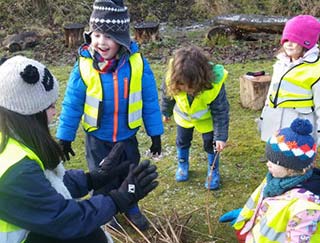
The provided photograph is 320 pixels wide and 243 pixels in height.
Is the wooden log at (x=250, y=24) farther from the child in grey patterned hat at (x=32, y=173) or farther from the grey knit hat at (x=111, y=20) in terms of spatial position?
the child in grey patterned hat at (x=32, y=173)

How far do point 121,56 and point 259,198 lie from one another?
55.3 inches

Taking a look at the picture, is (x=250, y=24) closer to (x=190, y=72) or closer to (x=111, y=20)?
(x=190, y=72)

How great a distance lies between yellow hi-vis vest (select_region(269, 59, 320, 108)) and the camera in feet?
13.3

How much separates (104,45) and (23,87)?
1.57 m

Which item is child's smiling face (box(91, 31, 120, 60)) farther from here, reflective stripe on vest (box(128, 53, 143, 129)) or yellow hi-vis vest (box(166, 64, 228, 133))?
yellow hi-vis vest (box(166, 64, 228, 133))

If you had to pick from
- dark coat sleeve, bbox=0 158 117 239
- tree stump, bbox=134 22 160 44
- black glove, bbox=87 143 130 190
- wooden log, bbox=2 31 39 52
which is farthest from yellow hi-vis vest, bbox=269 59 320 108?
wooden log, bbox=2 31 39 52

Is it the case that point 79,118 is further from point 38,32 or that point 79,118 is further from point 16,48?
point 38,32

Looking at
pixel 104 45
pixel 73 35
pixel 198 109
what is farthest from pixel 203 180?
pixel 73 35

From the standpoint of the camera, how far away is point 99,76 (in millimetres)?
3705

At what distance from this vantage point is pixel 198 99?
14.1ft

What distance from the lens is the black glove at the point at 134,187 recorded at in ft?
7.89

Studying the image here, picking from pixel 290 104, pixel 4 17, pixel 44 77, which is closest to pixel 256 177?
pixel 290 104

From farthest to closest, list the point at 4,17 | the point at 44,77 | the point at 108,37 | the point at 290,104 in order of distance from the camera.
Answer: the point at 4,17
the point at 290,104
the point at 108,37
the point at 44,77

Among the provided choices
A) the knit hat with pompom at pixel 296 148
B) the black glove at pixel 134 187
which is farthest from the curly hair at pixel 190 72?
the black glove at pixel 134 187
